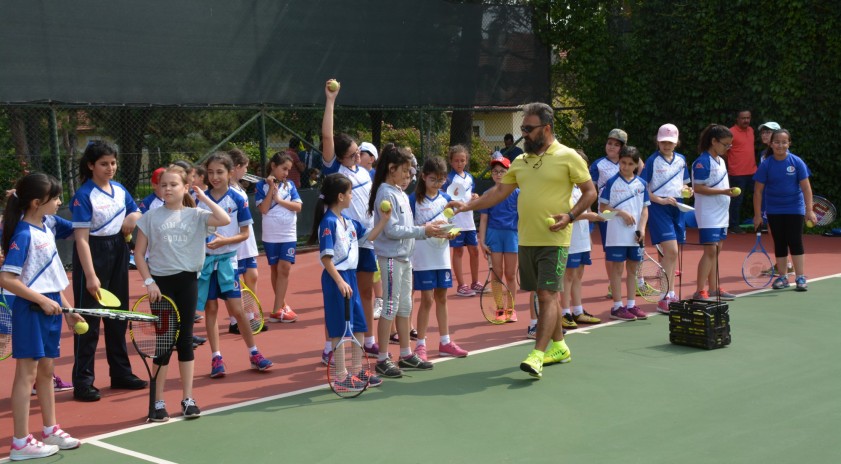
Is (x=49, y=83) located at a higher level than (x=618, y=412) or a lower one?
higher

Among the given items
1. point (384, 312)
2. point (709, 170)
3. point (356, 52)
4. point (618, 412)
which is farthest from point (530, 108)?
point (356, 52)

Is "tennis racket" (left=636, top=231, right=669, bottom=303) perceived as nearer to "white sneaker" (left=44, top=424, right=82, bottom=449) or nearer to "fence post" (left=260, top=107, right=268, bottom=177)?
"white sneaker" (left=44, top=424, right=82, bottom=449)

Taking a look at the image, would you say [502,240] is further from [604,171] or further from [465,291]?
[465,291]

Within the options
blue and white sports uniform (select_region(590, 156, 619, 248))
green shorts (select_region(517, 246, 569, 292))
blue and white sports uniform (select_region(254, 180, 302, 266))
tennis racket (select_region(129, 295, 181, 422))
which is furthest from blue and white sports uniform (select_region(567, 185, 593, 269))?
tennis racket (select_region(129, 295, 181, 422))

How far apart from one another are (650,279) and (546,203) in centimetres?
299

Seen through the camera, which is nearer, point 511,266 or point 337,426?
point 337,426

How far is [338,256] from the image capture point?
6.69m

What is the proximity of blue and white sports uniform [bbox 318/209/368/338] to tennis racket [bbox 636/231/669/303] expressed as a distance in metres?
3.35

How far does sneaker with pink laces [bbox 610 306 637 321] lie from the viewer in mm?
8930

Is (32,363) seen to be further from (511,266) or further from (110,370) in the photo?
(511,266)

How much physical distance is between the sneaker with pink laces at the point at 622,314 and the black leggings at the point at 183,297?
4.35 metres

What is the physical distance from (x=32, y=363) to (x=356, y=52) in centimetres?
1038

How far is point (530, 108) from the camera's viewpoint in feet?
22.7

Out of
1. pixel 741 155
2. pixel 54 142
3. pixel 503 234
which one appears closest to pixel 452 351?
pixel 503 234
